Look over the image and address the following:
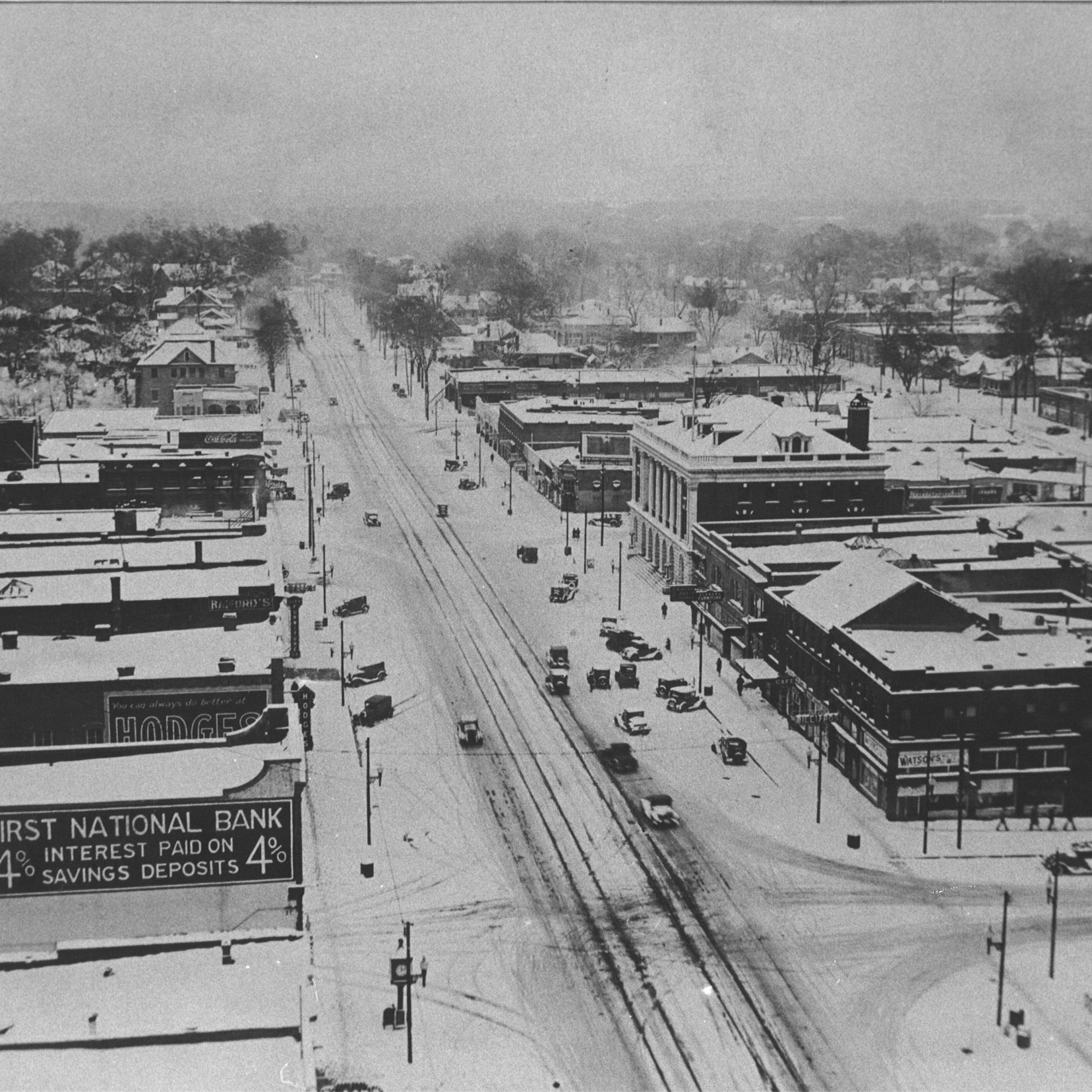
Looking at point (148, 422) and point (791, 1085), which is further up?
point (148, 422)

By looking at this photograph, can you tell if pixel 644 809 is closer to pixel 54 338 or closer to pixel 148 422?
pixel 148 422

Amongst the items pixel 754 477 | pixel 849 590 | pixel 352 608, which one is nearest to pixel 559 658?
pixel 352 608

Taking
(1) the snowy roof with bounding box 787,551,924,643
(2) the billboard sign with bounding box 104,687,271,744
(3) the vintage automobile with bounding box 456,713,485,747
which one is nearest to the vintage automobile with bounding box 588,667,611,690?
(3) the vintage automobile with bounding box 456,713,485,747

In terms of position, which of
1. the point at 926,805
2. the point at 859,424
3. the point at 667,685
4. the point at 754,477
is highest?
the point at 859,424

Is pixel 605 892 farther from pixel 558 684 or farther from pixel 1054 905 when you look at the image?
pixel 558 684

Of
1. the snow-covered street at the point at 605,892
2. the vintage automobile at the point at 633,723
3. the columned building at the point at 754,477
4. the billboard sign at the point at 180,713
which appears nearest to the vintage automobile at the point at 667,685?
the snow-covered street at the point at 605,892

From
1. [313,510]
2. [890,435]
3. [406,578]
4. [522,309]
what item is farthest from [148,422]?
[522,309]

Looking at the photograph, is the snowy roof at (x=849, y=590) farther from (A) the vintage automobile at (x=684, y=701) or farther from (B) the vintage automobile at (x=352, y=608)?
(B) the vintage automobile at (x=352, y=608)
